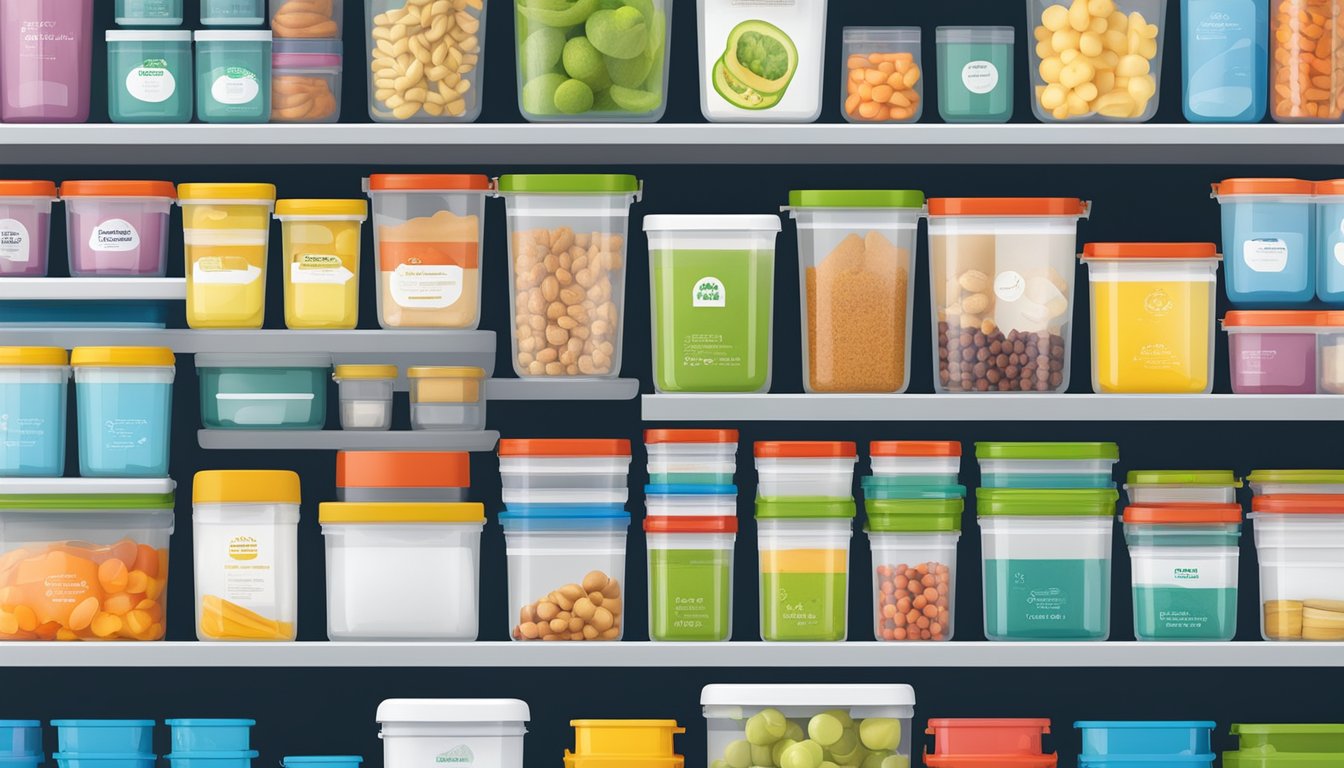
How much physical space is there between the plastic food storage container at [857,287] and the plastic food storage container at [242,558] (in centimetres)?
85

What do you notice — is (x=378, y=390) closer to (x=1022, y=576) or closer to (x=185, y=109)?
(x=185, y=109)

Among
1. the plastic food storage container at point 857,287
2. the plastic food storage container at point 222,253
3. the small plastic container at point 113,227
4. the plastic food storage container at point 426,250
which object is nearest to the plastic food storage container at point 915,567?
the plastic food storage container at point 857,287

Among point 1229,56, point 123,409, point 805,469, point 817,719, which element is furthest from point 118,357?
point 1229,56

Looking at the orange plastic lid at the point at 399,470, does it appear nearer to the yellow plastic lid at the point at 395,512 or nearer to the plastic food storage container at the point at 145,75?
the yellow plastic lid at the point at 395,512

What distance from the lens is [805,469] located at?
2602 mm

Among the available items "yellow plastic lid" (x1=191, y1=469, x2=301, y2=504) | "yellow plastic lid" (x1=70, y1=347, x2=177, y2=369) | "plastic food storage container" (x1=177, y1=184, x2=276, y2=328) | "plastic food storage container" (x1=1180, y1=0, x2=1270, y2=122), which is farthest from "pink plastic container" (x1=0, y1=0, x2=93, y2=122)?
"plastic food storage container" (x1=1180, y1=0, x2=1270, y2=122)

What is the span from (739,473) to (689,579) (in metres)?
0.46

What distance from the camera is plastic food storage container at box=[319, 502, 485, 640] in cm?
254

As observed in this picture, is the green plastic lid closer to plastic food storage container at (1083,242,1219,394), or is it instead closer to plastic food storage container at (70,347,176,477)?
plastic food storage container at (1083,242,1219,394)

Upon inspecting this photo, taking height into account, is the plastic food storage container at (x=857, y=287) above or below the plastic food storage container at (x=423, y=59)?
below

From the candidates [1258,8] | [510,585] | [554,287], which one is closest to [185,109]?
[554,287]

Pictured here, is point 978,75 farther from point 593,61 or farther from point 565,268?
point 565,268

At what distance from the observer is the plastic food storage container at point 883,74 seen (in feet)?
8.56

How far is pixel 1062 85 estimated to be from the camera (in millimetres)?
2600
